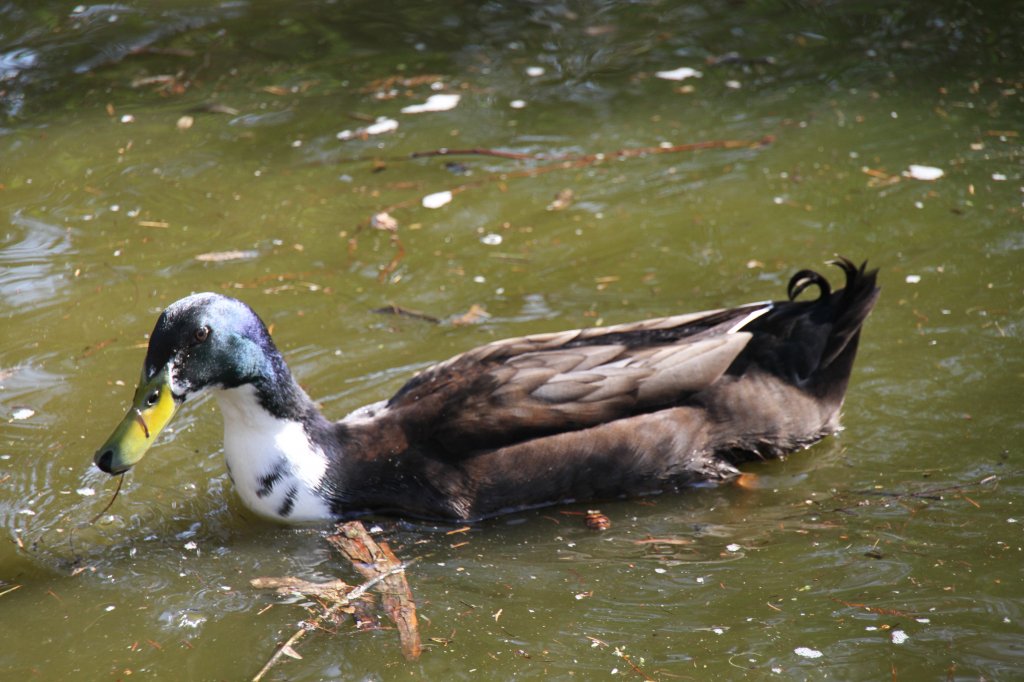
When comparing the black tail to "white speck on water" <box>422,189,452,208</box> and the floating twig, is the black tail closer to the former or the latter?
the floating twig

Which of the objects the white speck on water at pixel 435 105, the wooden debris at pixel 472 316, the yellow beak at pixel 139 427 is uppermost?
the yellow beak at pixel 139 427

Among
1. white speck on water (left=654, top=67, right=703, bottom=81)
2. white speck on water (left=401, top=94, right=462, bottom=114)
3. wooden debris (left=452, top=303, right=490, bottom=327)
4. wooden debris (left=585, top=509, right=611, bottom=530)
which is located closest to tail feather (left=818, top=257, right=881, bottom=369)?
wooden debris (left=585, top=509, right=611, bottom=530)

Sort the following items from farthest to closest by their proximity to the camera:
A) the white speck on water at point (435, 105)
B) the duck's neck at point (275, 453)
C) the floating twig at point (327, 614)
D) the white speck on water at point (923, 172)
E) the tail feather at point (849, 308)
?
the white speck on water at point (435, 105) → the white speck on water at point (923, 172) → the tail feather at point (849, 308) → the duck's neck at point (275, 453) → the floating twig at point (327, 614)

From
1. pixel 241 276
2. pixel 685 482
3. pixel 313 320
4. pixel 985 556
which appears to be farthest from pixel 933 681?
pixel 241 276

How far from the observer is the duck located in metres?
5.07

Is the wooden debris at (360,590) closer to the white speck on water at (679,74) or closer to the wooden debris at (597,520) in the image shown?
the wooden debris at (597,520)

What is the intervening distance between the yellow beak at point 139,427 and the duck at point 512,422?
0.29 feet

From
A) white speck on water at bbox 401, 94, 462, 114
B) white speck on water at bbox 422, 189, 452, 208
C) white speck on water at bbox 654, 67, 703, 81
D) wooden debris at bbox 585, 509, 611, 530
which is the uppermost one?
white speck on water at bbox 401, 94, 462, 114

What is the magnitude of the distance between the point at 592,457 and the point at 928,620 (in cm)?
155

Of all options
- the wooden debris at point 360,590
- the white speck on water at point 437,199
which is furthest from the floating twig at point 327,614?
the white speck on water at point 437,199

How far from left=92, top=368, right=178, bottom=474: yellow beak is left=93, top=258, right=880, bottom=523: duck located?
9cm

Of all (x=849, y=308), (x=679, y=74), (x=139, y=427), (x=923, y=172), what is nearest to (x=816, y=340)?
(x=849, y=308)

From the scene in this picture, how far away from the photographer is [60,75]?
31.7 ft

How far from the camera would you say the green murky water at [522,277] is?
441 centimetres
